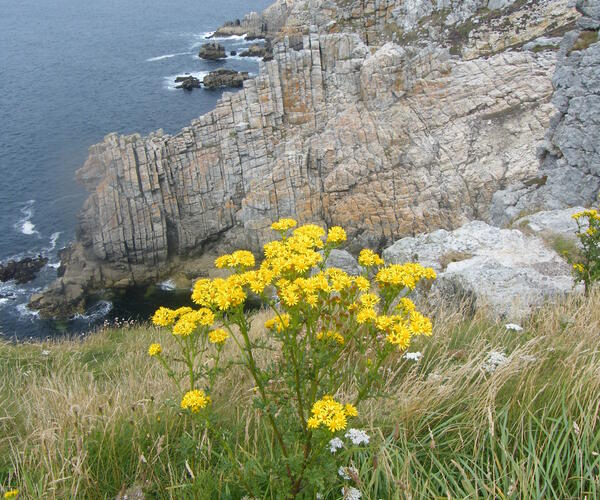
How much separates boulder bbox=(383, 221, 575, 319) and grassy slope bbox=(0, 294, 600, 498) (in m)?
3.01

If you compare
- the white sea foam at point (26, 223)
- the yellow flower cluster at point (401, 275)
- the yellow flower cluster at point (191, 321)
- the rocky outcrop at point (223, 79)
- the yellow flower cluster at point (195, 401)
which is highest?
the yellow flower cluster at point (401, 275)

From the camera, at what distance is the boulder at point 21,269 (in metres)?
39.9

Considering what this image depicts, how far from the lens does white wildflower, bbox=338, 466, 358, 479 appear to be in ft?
11.4

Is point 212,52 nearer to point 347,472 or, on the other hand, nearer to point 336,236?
point 336,236

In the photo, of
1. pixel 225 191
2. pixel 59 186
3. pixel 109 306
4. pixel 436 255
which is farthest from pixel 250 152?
pixel 436 255

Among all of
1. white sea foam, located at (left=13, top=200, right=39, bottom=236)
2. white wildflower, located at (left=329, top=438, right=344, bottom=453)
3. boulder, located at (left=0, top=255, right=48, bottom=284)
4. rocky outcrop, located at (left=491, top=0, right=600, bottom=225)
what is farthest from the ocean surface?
white wildflower, located at (left=329, top=438, right=344, bottom=453)

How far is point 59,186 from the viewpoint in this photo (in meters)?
49.9

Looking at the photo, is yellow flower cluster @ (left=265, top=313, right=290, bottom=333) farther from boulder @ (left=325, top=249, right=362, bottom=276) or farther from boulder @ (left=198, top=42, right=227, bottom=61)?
boulder @ (left=198, top=42, right=227, bottom=61)

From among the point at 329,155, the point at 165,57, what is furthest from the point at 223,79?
the point at 329,155

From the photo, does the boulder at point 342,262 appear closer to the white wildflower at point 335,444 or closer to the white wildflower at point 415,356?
the white wildflower at point 415,356

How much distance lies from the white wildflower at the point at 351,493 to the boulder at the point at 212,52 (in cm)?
8448

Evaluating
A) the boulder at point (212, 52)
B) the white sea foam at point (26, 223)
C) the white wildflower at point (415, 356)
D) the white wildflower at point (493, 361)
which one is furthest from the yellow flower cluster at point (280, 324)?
the boulder at point (212, 52)

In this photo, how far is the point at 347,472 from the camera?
3.63 meters

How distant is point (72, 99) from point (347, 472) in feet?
235
